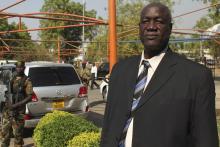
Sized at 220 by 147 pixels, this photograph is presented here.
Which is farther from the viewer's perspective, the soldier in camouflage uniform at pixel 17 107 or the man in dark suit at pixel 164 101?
the soldier in camouflage uniform at pixel 17 107

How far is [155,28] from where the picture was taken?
8.67ft

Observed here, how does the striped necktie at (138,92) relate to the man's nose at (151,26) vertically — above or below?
below

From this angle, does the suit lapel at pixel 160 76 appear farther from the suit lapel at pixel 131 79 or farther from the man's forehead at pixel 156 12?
the man's forehead at pixel 156 12

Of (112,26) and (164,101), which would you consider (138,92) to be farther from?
(112,26)

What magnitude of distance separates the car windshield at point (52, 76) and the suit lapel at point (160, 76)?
7720 mm

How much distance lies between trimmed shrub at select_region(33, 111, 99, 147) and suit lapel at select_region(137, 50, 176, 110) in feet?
12.1

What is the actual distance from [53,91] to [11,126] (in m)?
2.35

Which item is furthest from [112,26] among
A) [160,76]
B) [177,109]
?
[177,109]

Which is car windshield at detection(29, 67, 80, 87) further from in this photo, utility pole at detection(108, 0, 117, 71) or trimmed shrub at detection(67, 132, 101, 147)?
trimmed shrub at detection(67, 132, 101, 147)

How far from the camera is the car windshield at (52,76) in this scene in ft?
33.8

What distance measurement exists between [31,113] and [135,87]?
7.31 metres

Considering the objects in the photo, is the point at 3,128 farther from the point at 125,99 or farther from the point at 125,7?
the point at 125,7

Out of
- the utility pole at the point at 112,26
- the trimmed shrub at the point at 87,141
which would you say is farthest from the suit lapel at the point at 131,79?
the utility pole at the point at 112,26

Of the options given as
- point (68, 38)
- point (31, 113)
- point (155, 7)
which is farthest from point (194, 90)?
point (68, 38)
